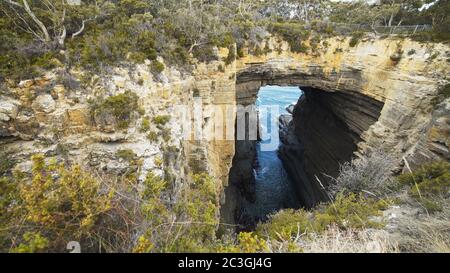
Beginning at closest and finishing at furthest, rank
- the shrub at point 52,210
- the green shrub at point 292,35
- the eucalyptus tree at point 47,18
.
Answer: the shrub at point 52,210 < the eucalyptus tree at point 47,18 < the green shrub at point 292,35

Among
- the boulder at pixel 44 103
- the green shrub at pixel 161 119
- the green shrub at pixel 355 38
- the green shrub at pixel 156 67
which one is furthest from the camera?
the green shrub at pixel 355 38

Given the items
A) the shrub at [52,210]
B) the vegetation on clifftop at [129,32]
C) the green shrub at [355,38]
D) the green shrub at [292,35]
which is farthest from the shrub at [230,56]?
the shrub at [52,210]

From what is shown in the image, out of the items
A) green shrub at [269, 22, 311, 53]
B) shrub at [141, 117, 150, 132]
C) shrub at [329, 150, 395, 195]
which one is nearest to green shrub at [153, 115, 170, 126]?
shrub at [141, 117, 150, 132]

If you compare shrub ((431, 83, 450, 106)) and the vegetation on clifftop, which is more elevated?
the vegetation on clifftop

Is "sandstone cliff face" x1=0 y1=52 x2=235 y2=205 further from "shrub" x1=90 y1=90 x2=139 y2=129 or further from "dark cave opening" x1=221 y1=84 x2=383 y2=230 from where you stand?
"dark cave opening" x1=221 y1=84 x2=383 y2=230

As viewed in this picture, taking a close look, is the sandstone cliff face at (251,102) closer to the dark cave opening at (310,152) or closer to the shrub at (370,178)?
the dark cave opening at (310,152)

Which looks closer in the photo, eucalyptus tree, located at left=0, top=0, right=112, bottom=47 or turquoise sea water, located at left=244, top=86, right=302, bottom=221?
eucalyptus tree, located at left=0, top=0, right=112, bottom=47

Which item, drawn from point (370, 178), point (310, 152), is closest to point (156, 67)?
point (370, 178)

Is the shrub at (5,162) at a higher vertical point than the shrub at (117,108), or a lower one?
lower

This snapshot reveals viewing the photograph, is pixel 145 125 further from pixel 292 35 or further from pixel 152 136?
pixel 292 35
